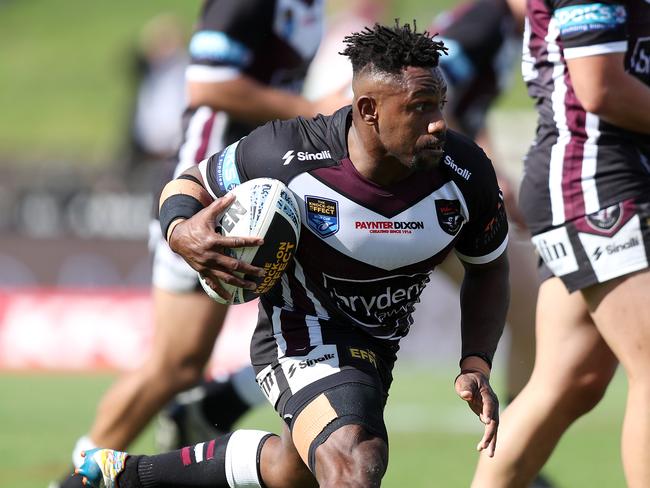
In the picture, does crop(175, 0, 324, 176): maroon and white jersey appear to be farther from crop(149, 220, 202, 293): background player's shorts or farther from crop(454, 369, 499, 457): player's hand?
crop(454, 369, 499, 457): player's hand

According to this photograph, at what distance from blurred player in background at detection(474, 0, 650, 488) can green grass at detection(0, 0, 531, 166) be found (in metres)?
18.4

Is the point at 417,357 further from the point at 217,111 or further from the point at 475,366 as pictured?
the point at 475,366

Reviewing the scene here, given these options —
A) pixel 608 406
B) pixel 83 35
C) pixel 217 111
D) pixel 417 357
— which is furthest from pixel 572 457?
pixel 83 35

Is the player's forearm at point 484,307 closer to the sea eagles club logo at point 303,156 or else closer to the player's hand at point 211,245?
the sea eagles club logo at point 303,156

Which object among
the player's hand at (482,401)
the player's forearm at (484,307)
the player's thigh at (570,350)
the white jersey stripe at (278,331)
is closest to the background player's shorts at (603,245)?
the player's thigh at (570,350)

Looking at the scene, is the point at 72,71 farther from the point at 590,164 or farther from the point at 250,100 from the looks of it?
the point at 590,164

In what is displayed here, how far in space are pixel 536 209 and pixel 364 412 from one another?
1252 mm

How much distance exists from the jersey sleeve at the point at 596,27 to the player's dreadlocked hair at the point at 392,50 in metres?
0.66

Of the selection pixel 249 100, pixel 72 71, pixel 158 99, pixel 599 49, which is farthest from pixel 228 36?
pixel 72 71

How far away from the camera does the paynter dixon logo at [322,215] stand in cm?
465

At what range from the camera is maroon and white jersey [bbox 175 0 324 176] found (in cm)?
626

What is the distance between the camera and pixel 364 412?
4.48m

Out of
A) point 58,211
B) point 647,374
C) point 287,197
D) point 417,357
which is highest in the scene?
point 287,197

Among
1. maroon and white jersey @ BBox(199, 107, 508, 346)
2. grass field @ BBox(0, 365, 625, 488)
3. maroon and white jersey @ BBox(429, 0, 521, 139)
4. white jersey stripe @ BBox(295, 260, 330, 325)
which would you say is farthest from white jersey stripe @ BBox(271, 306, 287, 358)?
maroon and white jersey @ BBox(429, 0, 521, 139)
